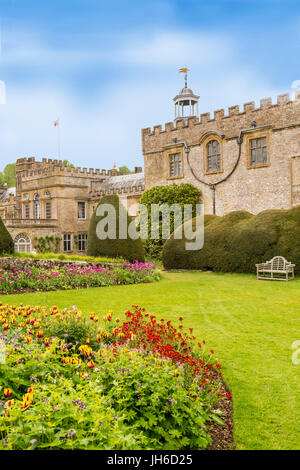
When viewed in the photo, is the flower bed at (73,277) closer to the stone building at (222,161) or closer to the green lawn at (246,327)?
the green lawn at (246,327)

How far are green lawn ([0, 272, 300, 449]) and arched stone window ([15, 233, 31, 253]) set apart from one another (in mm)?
20383

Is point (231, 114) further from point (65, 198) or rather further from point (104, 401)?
point (104, 401)

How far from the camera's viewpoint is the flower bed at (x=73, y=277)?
12.2 m

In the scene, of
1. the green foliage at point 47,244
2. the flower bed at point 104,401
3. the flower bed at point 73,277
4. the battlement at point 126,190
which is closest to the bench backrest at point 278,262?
the flower bed at point 73,277

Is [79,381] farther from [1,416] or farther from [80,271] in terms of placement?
[80,271]

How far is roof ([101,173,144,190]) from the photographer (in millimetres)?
36938

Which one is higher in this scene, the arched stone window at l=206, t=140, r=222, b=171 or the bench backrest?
the arched stone window at l=206, t=140, r=222, b=171

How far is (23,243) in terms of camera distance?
32.4 m

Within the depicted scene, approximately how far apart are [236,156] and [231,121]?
6.57 ft

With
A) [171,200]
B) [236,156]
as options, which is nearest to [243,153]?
[236,156]

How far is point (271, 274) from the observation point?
48.8 ft

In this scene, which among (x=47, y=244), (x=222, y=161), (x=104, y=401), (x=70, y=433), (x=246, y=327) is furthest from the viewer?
(x=47, y=244)

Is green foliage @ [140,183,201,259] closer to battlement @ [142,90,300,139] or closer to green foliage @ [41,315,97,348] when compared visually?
battlement @ [142,90,300,139]

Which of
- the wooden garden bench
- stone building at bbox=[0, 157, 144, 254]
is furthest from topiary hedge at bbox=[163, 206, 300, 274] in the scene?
stone building at bbox=[0, 157, 144, 254]
